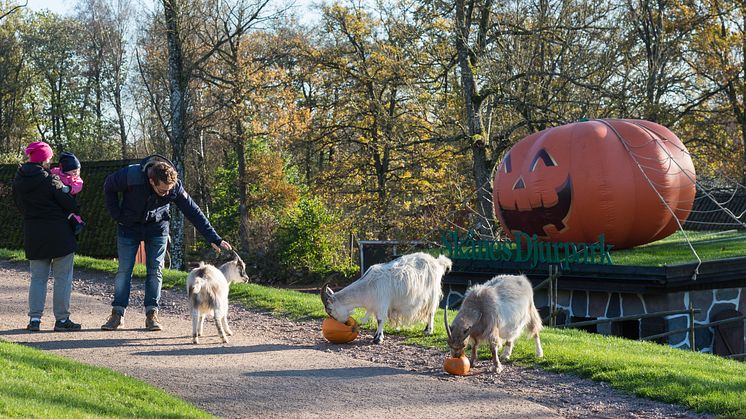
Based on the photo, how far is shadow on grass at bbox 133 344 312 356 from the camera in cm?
943

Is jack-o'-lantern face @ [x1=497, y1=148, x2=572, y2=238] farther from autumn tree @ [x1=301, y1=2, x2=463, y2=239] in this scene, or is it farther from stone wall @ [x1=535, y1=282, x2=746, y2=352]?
autumn tree @ [x1=301, y1=2, x2=463, y2=239]

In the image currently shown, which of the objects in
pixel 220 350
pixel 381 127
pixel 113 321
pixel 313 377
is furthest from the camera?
pixel 381 127

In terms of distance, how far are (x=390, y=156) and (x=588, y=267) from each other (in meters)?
15.0

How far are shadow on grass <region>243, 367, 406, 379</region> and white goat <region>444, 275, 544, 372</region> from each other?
723mm

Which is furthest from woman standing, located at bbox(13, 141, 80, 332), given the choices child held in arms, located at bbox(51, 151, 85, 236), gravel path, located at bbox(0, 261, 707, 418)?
gravel path, located at bbox(0, 261, 707, 418)

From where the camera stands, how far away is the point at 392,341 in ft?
34.3

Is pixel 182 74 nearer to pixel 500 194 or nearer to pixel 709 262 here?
pixel 500 194

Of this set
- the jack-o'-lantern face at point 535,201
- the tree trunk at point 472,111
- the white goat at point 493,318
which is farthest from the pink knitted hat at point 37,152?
the tree trunk at point 472,111

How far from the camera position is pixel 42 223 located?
1021 cm

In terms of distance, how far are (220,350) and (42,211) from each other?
2.88m

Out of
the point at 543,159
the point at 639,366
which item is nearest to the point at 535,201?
the point at 543,159

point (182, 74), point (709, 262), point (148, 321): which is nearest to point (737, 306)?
point (709, 262)

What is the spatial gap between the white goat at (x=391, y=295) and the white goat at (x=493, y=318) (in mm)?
1405

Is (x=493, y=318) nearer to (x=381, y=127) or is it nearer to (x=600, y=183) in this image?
(x=600, y=183)
